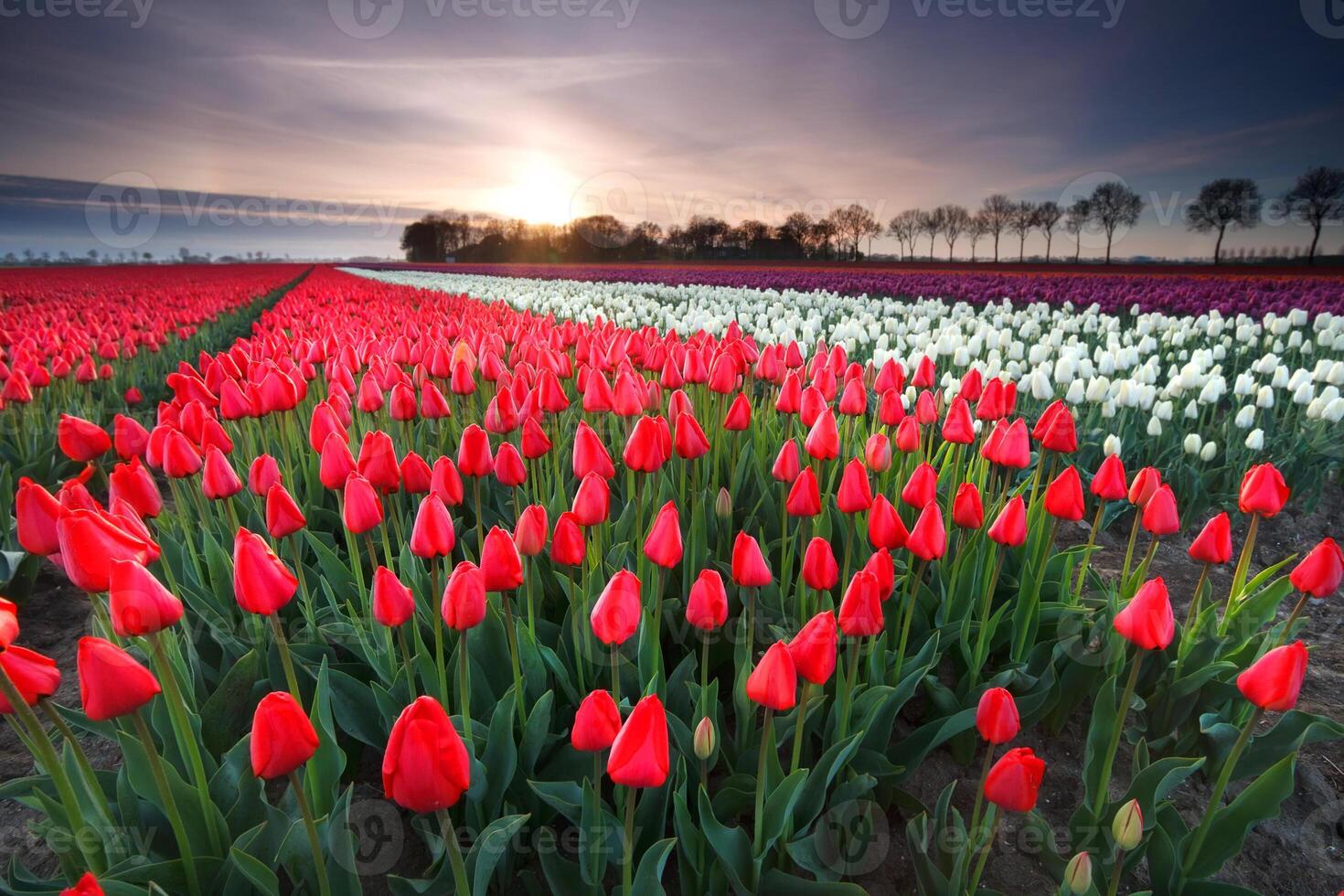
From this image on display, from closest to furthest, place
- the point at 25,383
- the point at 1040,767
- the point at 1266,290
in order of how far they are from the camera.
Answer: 1. the point at 1040,767
2. the point at 25,383
3. the point at 1266,290

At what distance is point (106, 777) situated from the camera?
74.6 inches

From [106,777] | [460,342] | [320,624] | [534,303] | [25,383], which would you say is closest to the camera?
[106,777]

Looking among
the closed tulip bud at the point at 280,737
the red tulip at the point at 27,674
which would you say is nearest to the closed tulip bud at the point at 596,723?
the closed tulip bud at the point at 280,737

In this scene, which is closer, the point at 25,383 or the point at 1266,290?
the point at 25,383

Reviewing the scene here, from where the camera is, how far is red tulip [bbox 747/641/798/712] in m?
1.38

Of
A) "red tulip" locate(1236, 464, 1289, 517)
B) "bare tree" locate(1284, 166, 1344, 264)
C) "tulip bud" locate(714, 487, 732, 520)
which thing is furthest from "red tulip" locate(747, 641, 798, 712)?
"bare tree" locate(1284, 166, 1344, 264)

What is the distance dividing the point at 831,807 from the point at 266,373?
283cm

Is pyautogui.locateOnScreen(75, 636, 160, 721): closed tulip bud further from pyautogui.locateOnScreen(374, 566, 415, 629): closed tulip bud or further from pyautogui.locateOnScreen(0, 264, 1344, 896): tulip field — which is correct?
pyautogui.locateOnScreen(374, 566, 415, 629): closed tulip bud

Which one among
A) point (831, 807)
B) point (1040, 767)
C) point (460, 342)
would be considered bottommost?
point (831, 807)

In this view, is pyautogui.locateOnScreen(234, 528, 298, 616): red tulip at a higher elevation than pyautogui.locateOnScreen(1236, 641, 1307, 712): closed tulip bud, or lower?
higher

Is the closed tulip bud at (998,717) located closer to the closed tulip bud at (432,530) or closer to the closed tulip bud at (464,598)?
the closed tulip bud at (464,598)

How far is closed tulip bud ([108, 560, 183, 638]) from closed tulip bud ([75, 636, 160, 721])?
0.15 m

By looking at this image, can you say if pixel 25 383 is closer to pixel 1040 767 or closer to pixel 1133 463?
pixel 1040 767

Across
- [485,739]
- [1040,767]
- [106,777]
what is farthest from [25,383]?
[1040,767]
